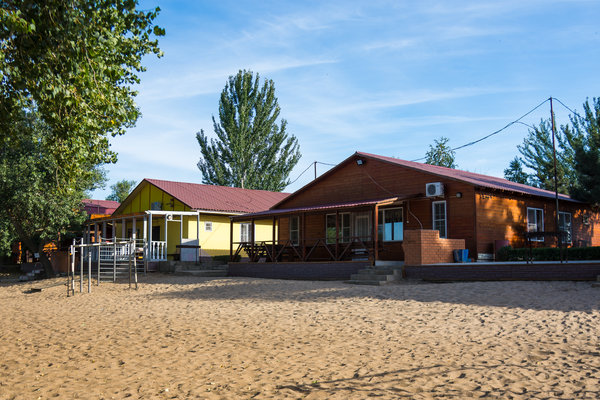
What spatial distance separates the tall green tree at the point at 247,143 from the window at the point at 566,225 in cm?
2437

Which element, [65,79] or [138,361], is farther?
[65,79]

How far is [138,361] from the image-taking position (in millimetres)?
8273

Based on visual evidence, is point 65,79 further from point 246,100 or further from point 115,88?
point 246,100

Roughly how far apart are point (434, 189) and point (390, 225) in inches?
104

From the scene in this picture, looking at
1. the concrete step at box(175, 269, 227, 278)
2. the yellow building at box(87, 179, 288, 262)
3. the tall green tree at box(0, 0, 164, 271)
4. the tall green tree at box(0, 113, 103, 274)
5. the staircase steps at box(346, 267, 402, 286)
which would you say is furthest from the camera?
the yellow building at box(87, 179, 288, 262)

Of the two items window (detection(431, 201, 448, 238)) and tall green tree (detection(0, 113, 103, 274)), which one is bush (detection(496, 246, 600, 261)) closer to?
window (detection(431, 201, 448, 238))

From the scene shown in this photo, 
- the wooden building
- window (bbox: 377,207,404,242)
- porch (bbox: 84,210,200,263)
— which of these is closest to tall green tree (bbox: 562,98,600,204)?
the wooden building

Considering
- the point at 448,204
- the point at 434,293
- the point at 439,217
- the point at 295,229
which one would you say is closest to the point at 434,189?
the point at 448,204

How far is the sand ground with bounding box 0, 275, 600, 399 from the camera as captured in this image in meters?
6.69

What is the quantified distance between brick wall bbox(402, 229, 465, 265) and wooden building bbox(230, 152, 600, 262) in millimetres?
303

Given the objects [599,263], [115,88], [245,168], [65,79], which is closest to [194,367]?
[65,79]

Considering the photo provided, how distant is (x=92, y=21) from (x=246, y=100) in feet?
114

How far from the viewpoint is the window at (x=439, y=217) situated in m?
19.6

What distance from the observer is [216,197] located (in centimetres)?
3014
